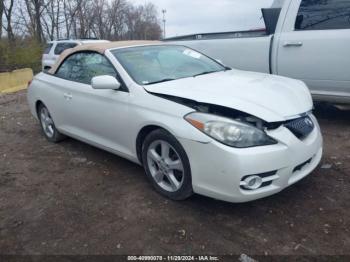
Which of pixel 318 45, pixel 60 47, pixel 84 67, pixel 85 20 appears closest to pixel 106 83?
pixel 84 67

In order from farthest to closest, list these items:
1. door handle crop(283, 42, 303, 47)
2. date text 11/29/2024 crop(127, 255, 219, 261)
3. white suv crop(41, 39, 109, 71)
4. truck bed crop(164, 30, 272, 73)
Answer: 1. white suv crop(41, 39, 109, 71)
2. truck bed crop(164, 30, 272, 73)
3. door handle crop(283, 42, 303, 47)
4. date text 11/29/2024 crop(127, 255, 219, 261)

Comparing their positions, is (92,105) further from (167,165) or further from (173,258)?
(173,258)

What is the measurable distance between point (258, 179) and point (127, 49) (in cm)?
226

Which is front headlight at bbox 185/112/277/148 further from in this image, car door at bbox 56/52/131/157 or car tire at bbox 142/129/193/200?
car door at bbox 56/52/131/157

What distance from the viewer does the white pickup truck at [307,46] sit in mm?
5105

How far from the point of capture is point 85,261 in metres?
2.86

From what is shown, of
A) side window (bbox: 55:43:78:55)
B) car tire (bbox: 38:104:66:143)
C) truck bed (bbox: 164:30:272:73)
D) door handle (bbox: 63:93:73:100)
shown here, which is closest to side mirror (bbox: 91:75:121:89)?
door handle (bbox: 63:93:73:100)

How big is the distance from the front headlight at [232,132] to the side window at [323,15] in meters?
2.86

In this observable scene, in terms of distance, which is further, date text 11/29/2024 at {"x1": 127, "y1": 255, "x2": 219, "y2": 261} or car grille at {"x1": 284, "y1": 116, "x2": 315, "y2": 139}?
car grille at {"x1": 284, "y1": 116, "x2": 315, "y2": 139}

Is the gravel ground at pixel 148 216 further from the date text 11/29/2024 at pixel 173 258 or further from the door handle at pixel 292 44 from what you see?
the door handle at pixel 292 44

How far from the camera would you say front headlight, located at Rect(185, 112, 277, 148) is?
3.05 metres

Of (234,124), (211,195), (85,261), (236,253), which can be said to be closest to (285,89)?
(234,124)

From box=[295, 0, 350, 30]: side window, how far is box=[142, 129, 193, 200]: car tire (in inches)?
122

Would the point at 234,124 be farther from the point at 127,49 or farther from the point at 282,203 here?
the point at 127,49
